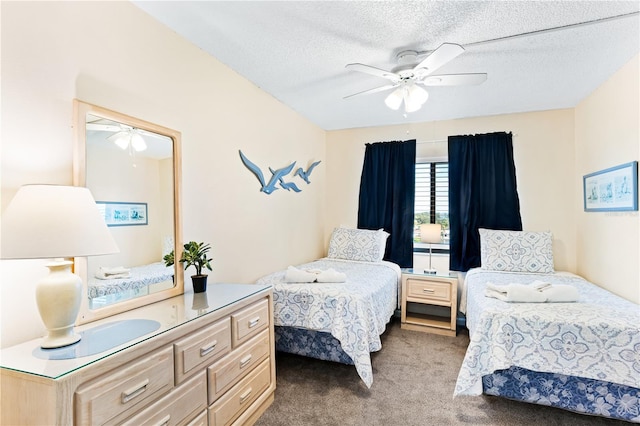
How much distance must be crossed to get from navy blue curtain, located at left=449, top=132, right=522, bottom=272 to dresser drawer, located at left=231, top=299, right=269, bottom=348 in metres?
2.61

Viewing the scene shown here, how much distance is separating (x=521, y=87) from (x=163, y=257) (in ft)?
10.9

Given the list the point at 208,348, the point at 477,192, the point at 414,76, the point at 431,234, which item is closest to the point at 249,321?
the point at 208,348

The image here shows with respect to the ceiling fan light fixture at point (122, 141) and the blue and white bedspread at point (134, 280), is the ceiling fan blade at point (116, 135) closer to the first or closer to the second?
the ceiling fan light fixture at point (122, 141)

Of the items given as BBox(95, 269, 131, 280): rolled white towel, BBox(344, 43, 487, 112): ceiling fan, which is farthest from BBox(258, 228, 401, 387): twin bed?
BBox(344, 43, 487, 112): ceiling fan

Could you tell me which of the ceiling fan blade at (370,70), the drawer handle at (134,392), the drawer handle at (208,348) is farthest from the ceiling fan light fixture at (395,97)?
the drawer handle at (134,392)

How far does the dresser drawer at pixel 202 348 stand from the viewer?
143 centimetres

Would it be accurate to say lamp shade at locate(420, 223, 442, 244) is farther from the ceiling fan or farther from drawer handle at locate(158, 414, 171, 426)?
drawer handle at locate(158, 414, 171, 426)

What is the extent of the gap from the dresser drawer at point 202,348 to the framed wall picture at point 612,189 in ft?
10.1

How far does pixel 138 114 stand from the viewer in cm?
181

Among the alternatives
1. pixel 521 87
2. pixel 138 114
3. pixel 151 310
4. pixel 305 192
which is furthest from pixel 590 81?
pixel 151 310

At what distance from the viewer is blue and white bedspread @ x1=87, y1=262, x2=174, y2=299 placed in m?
1.54

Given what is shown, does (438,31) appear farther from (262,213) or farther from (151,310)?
(151,310)

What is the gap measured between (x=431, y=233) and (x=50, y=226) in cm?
340

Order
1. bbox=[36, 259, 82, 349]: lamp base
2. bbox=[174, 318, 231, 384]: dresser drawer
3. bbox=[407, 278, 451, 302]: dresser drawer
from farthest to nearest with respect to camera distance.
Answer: bbox=[407, 278, 451, 302]: dresser drawer < bbox=[174, 318, 231, 384]: dresser drawer < bbox=[36, 259, 82, 349]: lamp base
